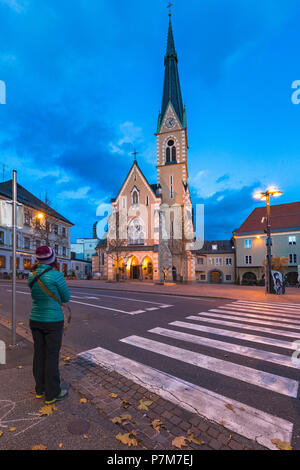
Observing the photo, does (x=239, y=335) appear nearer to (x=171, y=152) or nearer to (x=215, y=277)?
(x=171, y=152)

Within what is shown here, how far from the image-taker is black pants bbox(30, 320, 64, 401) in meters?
3.03

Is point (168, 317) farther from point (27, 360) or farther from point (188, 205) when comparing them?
point (188, 205)

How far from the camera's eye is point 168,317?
319 inches

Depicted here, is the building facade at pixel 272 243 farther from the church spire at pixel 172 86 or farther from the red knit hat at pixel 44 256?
the red knit hat at pixel 44 256

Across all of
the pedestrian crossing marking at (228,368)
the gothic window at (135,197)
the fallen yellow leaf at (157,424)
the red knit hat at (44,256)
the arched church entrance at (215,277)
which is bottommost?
the arched church entrance at (215,277)

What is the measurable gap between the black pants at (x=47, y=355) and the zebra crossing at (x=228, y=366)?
1.21m

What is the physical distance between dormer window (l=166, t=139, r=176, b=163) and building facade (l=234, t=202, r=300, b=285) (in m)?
17.8

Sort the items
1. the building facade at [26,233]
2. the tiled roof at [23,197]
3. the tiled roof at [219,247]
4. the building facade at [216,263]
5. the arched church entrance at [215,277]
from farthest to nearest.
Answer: the tiled roof at [219,247]
the arched church entrance at [215,277]
the building facade at [216,263]
the tiled roof at [23,197]
the building facade at [26,233]

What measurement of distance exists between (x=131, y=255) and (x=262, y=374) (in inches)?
1319

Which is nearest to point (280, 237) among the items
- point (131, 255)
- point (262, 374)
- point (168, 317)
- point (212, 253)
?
point (212, 253)

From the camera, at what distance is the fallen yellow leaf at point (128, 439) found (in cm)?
233

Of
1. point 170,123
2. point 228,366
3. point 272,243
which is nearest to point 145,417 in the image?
point 228,366

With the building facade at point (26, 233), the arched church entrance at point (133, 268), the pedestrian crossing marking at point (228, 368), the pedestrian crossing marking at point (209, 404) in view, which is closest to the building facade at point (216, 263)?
the arched church entrance at point (133, 268)

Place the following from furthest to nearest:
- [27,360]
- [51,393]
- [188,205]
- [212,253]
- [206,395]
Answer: [212,253] → [188,205] → [27,360] → [206,395] → [51,393]
